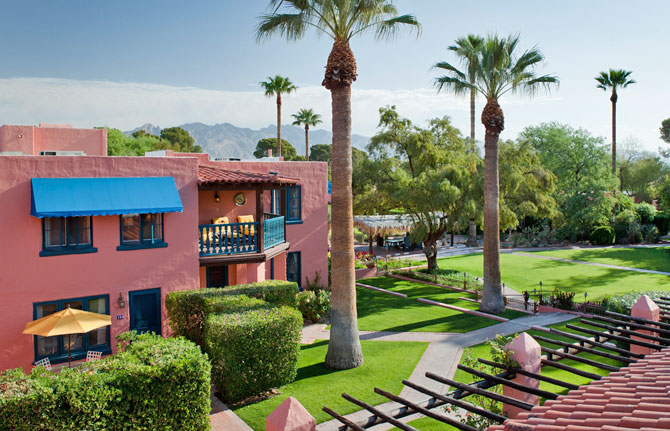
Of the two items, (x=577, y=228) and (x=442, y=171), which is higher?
(x=442, y=171)

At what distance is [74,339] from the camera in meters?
14.2

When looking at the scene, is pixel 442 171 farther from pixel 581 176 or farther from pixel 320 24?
pixel 581 176

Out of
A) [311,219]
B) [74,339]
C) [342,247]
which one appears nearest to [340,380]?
[342,247]

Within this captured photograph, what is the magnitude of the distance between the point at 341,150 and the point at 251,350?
20.3ft

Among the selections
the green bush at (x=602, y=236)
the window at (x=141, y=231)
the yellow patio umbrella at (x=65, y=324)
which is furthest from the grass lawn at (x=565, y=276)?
the yellow patio umbrella at (x=65, y=324)

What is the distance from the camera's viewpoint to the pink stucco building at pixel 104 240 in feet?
44.2

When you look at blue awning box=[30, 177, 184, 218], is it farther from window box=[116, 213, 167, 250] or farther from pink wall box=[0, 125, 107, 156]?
pink wall box=[0, 125, 107, 156]

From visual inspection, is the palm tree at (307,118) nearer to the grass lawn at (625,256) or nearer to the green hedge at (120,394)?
the grass lawn at (625,256)

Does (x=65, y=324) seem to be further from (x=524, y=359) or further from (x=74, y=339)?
(x=524, y=359)

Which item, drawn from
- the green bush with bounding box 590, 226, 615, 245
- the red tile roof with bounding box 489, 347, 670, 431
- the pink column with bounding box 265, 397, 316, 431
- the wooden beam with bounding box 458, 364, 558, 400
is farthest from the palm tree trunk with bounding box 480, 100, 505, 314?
the green bush with bounding box 590, 226, 615, 245

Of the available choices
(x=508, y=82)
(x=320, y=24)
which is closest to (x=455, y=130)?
(x=508, y=82)

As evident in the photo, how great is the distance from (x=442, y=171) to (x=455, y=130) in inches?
143

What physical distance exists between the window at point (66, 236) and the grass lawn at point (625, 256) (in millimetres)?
32833

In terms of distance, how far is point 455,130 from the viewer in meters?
29.1
